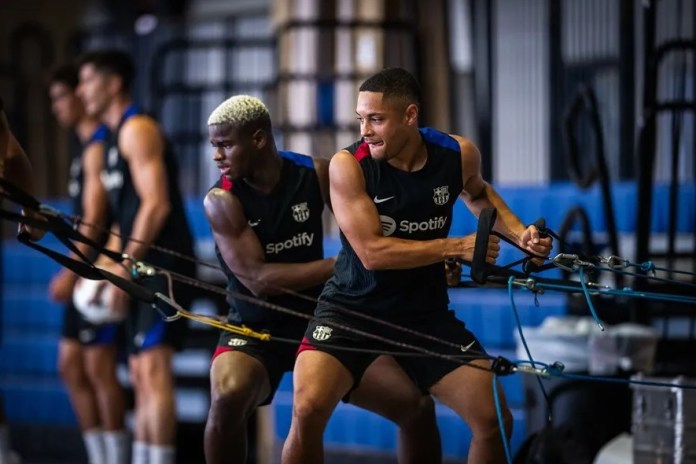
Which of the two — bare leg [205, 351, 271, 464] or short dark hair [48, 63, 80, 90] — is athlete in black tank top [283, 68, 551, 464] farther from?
short dark hair [48, 63, 80, 90]

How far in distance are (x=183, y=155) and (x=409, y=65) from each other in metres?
1.86

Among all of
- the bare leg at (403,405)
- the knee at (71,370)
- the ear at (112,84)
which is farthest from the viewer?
the knee at (71,370)

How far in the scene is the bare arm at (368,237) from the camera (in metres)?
4.37

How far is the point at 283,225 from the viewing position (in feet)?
16.7

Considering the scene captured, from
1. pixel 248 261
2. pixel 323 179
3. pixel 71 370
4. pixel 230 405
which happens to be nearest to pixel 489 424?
pixel 230 405

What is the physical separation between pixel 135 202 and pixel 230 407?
2.16 metres

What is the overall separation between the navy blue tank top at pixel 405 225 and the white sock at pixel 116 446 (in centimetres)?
265

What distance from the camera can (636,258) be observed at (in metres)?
6.54

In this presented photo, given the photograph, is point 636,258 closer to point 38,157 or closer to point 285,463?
point 285,463

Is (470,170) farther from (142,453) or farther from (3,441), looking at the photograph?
(3,441)

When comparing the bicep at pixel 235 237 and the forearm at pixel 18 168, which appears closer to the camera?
the bicep at pixel 235 237

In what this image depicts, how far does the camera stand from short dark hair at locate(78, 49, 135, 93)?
6859mm

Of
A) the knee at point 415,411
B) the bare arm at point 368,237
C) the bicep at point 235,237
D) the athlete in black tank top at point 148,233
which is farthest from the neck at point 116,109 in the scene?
the knee at point 415,411

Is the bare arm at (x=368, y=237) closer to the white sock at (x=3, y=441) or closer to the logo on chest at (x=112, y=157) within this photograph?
the logo on chest at (x=112, y=157)
